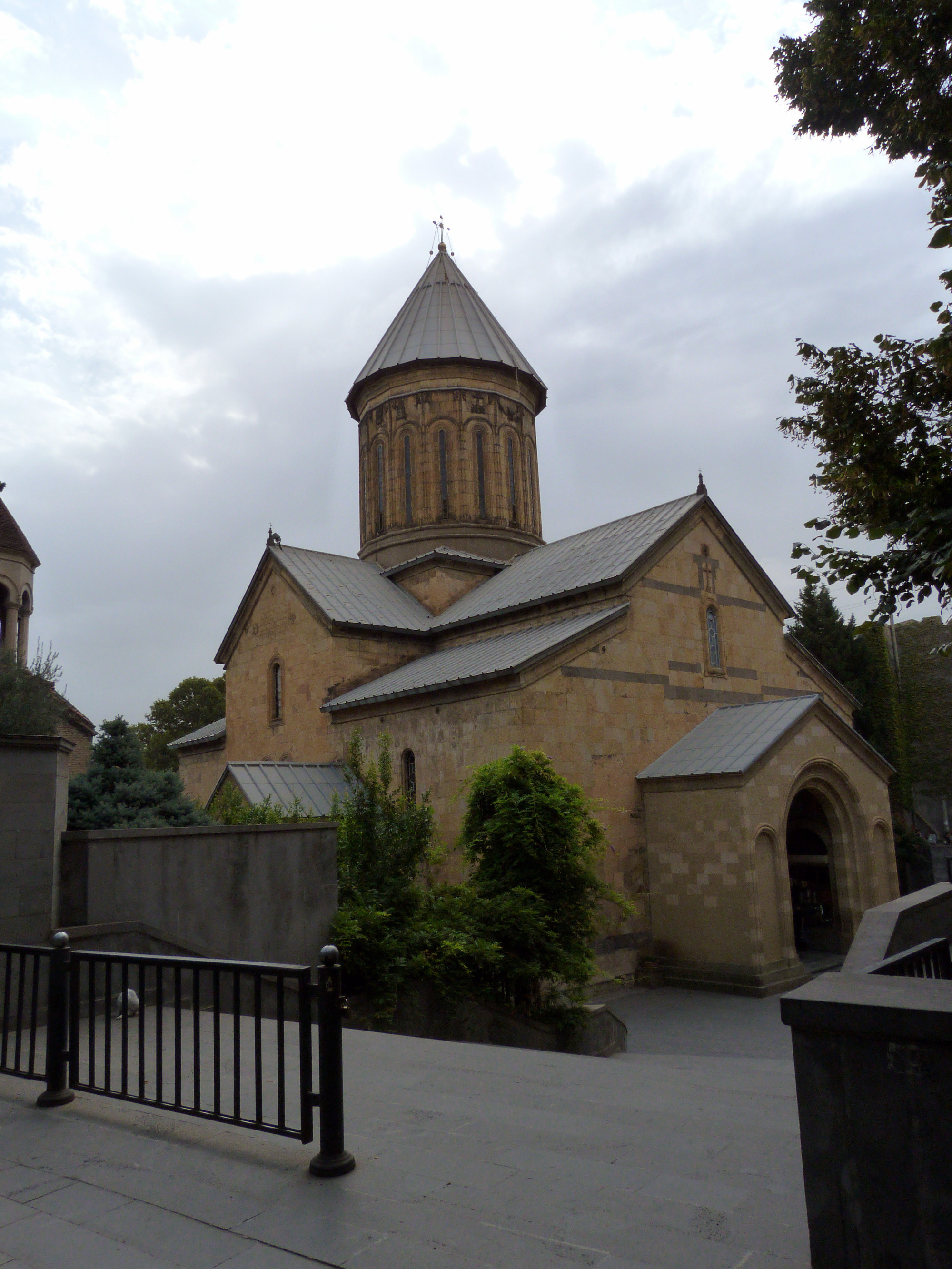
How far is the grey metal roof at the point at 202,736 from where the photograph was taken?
22.9 metres

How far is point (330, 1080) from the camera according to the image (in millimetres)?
3805

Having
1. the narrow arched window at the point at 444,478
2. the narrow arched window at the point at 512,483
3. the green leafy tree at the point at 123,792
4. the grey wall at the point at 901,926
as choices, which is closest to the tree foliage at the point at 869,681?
the narrow arched window at the point at 512,483

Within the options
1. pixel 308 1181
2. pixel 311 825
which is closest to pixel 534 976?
pixel 311 825

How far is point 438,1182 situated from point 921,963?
265 cm

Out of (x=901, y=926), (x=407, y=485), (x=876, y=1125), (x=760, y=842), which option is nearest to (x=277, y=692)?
(x=407, y=485)

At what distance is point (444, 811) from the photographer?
50.2ft

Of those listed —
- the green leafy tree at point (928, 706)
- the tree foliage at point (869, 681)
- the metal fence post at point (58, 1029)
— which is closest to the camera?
the metal fence post at point (58, 1029)

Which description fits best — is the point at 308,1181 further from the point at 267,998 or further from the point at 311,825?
the point at 311,825

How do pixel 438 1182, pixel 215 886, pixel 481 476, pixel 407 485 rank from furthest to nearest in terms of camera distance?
pixel 407 485, pixel 481 476, pixel 215 886, pixel 438 1182

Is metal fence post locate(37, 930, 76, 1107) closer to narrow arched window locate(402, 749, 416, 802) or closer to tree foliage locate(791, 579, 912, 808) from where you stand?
narrow arched window locate(402, 749, 416, 802)

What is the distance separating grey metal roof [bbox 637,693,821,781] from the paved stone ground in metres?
9.14

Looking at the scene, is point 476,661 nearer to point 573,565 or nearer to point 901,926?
point 573,565

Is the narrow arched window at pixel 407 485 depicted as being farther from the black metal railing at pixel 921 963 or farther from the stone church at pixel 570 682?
the black metal railing at pixel 921 963

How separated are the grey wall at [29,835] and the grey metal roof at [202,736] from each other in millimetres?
15154
